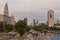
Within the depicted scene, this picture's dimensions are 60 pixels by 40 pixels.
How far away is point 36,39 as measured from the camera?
15688 millimetres

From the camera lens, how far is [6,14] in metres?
52.7

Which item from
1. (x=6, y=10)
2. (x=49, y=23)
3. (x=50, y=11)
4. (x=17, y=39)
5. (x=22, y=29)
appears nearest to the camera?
(x=17, y=39)

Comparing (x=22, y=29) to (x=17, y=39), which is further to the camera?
(x=22, y=29)

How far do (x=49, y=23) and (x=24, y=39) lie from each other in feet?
149

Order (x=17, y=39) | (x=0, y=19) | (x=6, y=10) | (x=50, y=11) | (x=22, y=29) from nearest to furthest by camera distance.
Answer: (x=17, y=39) → (x=22, y=29) → (x=0, y=19) → (x=6, y=10) → (x=50, y=11)

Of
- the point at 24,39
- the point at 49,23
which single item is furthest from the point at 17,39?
the point at 49,23

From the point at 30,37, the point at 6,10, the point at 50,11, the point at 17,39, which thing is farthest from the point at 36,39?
the point at 50,11

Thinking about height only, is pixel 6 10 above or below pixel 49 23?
above

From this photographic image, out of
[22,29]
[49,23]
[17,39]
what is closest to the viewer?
[17,39]

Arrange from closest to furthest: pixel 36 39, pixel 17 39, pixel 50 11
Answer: pixel 17 39, pixel 36 39, pixel 50 11

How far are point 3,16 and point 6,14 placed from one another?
130 inches

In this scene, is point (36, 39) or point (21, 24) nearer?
point (36, 39)

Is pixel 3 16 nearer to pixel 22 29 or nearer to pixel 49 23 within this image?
pixel 49 23

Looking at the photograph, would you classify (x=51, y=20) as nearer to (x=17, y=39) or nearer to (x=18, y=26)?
(x=18, y=26)
